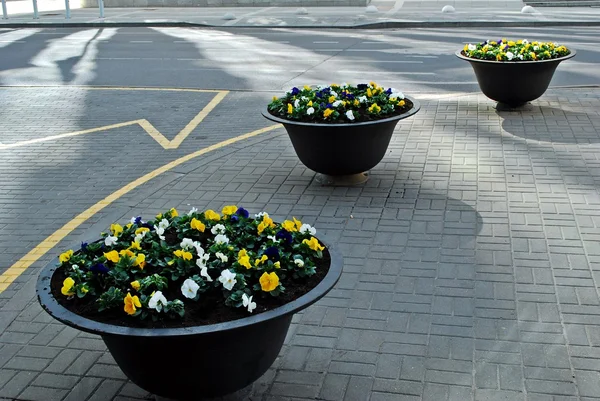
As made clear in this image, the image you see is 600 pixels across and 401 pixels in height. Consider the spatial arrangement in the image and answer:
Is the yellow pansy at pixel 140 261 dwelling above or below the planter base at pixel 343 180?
above

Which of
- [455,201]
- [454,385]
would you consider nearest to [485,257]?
[455,201]

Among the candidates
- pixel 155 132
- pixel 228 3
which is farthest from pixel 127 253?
pixel 228 3

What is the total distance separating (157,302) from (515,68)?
7.83 metres

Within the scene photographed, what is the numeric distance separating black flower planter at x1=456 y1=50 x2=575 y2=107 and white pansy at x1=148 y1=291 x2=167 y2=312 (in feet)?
25.1

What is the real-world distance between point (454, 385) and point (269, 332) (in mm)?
1193

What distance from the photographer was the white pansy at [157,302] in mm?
3590

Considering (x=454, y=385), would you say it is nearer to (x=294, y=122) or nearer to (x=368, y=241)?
(x=368, y=241)

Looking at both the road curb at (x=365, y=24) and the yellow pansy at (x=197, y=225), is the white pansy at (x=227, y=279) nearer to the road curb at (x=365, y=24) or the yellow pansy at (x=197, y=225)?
the yellow pansy at (x=197, y=225)

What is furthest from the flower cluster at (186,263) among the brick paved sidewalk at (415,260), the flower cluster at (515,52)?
the flower cluster at (515,52)

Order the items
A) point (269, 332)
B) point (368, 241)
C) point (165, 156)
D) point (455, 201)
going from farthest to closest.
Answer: point (165, 156) → point (455, 201) → point (368, 241) → point (269, 332)

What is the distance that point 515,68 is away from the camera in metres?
10.2

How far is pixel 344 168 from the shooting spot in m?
7.61

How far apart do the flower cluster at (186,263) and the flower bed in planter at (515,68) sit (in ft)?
21.9

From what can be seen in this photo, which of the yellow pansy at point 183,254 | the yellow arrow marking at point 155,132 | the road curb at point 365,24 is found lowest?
the road curb at point 365,24
